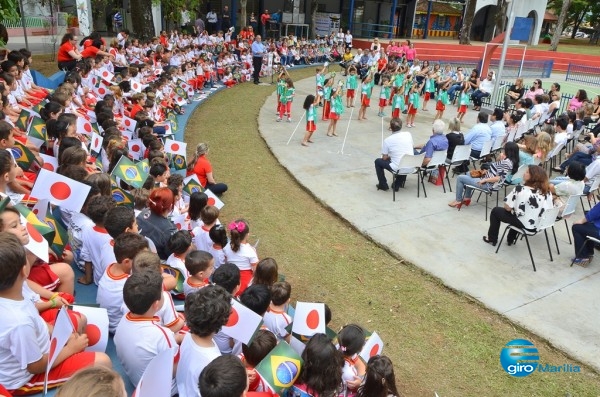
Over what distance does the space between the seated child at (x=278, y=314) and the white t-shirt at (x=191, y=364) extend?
938 mm

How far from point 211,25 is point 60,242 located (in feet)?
94.9

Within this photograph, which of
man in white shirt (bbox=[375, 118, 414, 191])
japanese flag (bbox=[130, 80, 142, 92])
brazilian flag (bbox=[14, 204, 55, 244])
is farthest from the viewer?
japanese flag (bbox=[130, 80, 142, 92])

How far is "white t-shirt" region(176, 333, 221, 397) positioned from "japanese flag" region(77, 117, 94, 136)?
197 inches

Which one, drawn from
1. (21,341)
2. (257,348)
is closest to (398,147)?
(257,348)

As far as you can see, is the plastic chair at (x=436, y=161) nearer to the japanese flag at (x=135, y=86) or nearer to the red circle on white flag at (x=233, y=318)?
the red circle on white flag at (x=233, y=318)

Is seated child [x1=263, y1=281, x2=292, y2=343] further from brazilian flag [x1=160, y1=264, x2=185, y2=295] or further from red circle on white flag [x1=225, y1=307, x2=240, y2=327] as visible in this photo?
brazilian flag [x1=160, y1=264, x2=185, y2=295]

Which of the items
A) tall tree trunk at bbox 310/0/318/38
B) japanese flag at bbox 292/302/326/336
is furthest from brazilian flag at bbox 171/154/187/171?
tall tree trunk at bbox 310/0/318/38

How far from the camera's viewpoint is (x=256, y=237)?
6746 mm

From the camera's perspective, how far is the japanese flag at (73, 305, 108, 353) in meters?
3.26

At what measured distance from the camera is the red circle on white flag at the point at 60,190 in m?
4.32

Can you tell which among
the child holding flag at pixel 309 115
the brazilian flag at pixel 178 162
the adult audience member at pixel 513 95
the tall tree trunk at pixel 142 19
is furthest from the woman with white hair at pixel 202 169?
the tall tree trunk at pixel 142 19

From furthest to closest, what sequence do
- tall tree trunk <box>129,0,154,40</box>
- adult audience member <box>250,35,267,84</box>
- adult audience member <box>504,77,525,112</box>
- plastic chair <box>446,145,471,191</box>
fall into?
adult audience member <box>250,35,267,84</box> < tall tree trunk <box>129,0,154,40</box> < adult audience member <box>504,77,525,112</box> < plastic chair <box>446,145,471,191</box>

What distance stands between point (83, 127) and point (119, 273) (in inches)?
163

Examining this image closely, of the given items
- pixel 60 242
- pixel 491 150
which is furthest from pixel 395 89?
pixel 60 242
